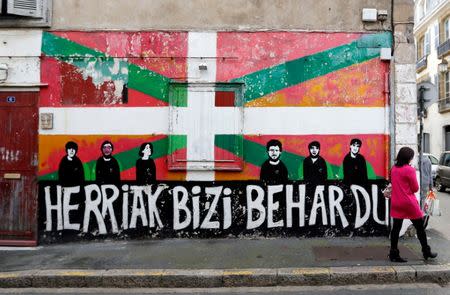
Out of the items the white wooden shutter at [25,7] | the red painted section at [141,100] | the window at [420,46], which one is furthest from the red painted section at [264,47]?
the window at [420,46]

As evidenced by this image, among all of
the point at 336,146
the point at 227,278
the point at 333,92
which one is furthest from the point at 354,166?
the point at 227,278

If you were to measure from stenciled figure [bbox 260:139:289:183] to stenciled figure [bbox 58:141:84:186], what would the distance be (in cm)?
322

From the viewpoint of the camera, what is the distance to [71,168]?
757 cm

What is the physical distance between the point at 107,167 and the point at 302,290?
3.97 meters

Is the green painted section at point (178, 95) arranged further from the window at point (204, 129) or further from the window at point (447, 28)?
the window at point (447, 28)

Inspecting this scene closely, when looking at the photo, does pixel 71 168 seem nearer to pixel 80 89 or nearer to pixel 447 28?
pixel 80 89

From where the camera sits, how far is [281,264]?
607cm

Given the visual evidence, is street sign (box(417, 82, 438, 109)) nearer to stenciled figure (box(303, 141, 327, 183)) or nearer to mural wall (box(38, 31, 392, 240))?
mural wall (box(38, 31, 392, 240))

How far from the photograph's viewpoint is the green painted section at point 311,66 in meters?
7.50

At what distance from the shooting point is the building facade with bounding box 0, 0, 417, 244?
7.49 metres

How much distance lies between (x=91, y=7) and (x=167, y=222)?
403cm

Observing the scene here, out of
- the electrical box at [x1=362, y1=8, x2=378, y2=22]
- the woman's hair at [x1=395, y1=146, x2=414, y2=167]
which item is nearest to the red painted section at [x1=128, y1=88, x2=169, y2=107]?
the electrical box at [x1=362, y1=8, x2=378, y2=22]

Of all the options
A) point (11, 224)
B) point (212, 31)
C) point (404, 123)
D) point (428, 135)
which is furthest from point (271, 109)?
point (428, 135)

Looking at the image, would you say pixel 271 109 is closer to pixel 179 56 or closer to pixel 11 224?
pixel 179 56
